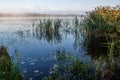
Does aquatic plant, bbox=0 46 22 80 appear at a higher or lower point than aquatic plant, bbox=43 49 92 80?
higher

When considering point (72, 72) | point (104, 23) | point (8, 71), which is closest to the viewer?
point (8, 71)

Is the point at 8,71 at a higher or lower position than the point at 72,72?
higher

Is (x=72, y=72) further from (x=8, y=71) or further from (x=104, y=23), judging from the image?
(x=104, y=23)

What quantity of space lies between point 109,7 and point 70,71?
42.9 ft

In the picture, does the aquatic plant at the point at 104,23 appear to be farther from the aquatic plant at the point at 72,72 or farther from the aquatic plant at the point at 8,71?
the aquatic plant at the point at 8,71

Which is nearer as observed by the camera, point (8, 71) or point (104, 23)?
point (8, 71)

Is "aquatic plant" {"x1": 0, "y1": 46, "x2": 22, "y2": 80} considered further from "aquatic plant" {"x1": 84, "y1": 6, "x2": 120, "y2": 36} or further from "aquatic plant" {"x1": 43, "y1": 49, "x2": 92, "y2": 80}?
"aquatic plant" {"x1": 84, "y1": 6, "x2": 120, "y2": 36}

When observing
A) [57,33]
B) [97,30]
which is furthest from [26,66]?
[57,33]

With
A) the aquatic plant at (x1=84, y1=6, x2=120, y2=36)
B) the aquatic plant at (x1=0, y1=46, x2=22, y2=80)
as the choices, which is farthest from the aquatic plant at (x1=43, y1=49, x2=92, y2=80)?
the aquatic plant at (x1=84, y1=6, x2=120, y2=36)

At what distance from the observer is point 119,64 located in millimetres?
10242

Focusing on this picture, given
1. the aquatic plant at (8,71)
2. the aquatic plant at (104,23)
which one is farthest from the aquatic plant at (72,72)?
the aquatic plant at (104,23)

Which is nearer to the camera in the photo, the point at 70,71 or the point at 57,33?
the point at 70,71

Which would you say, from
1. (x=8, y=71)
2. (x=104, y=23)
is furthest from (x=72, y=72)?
(x=104, y=23)

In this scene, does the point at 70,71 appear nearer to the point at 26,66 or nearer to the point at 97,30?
the point at 26,66
